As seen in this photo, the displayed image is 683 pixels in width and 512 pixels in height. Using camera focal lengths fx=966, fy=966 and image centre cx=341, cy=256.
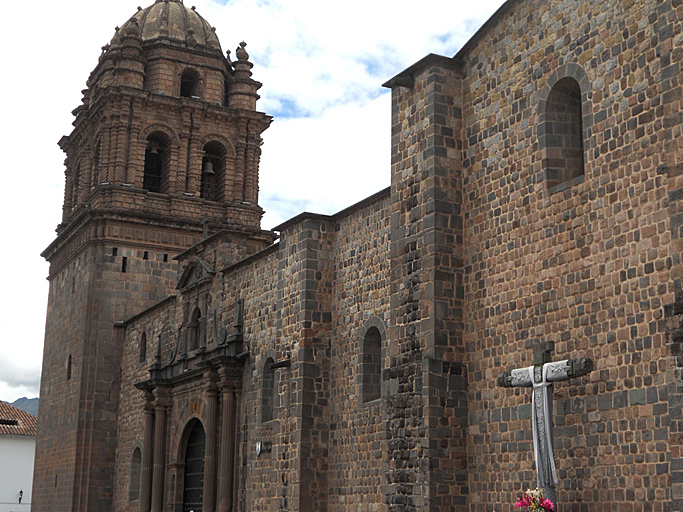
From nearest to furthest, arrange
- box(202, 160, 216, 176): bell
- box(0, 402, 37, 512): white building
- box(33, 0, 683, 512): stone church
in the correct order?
box(33, 0, 683, 512): stone church < box(202, 160, 216, 176): bell < box(0, 402, 37, 512): white building

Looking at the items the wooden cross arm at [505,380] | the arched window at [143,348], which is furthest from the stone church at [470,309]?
the arched window at [143,348]

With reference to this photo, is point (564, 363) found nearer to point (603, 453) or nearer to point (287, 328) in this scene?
point (603, 453)

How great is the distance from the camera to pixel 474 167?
13555 millimetres

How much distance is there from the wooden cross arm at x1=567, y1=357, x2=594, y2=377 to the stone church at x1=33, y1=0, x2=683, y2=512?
0.13 metres

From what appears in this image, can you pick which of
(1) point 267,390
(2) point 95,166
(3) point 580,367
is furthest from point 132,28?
(3) point 580,367

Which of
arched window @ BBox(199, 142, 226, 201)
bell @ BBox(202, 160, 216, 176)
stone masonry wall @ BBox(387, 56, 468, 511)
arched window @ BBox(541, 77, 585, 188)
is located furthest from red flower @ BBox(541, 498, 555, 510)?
bell @ BBox(202, 160, 216, 176)

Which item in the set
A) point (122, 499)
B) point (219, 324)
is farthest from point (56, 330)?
point (219, 324)

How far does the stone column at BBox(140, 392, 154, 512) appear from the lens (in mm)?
24469

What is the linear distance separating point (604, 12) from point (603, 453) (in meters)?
5.18

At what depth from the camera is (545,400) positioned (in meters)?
11.1

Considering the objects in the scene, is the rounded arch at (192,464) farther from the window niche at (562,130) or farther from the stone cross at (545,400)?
the window niche at (562,130)

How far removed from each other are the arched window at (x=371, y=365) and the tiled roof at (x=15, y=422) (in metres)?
35.5

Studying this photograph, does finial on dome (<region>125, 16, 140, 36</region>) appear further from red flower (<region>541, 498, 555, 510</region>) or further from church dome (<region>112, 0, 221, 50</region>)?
red flower (<region>541, 498, 555, 510</region>)

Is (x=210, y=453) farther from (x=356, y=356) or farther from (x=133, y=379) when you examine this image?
(x=133, y=379)
